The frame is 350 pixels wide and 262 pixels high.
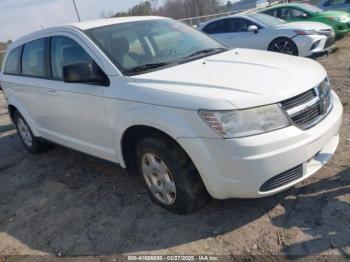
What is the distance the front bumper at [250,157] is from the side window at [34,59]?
2.64m

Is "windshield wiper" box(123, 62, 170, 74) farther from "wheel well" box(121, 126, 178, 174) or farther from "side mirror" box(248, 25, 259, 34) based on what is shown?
"side mirror" box(248, 25, 259, 34)

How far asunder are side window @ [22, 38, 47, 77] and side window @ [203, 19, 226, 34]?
7394mm

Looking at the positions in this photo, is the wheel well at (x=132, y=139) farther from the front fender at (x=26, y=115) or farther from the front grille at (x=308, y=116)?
the front fender at (x=26, y=115)

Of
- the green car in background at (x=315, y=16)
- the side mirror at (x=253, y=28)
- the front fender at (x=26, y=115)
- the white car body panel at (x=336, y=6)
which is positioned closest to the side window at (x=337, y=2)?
the white car body panel at (x=336, y=6)

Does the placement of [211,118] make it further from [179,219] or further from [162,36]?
[162,36]

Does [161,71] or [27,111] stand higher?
[161,71]

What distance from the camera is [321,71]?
3725 millimetres

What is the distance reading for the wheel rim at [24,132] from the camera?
5.99 m

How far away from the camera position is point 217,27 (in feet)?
38.7

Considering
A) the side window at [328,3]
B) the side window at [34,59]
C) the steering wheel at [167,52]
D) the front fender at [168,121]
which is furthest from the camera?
the side window at [328,3]

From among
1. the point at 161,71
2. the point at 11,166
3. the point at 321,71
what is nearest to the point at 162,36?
the point at 161,71

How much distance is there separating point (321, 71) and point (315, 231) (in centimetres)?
155

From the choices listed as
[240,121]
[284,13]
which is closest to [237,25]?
[284,13]


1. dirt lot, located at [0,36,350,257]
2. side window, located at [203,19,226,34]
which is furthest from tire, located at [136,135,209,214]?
side window, located at [203,19,226,34]
